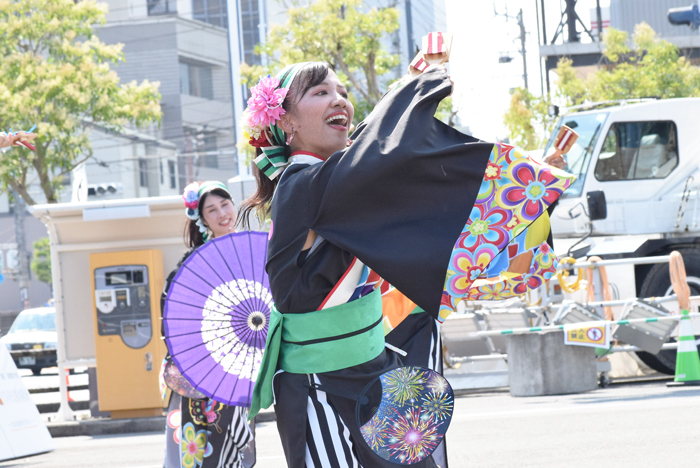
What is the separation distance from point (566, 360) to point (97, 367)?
191 inches

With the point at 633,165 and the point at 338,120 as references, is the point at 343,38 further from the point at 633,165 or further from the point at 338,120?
the point at 338,120

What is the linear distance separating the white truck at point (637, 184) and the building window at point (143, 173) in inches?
1118

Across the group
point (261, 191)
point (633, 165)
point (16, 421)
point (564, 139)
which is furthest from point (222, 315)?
point (633, 165)

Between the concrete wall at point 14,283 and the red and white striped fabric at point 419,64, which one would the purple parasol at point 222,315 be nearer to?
the red and white striped fabric at point 419,64

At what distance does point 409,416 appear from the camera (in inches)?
93.7

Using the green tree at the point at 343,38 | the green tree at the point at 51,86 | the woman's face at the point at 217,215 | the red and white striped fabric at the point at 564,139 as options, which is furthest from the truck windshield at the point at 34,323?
the red and white striped fabric at the point at 564,139

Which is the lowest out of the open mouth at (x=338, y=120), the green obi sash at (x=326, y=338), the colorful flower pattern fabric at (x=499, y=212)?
the green obi sash at (x=326, y=338)

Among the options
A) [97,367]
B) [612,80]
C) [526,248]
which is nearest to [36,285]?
[612,80]

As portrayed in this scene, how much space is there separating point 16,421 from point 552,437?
15.2ft

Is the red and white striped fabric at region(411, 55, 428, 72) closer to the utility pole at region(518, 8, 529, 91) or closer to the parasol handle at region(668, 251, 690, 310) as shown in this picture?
the parasol handle at region(668, 251, 690, 310)

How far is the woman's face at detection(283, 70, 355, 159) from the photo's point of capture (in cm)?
254

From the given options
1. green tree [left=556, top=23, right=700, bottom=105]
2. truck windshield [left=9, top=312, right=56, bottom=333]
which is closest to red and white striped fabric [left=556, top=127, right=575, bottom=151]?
truck windshield [left=9, top=312, right=56, bottom=333]

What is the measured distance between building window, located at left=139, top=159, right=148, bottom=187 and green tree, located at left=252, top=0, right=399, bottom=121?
19786 mm

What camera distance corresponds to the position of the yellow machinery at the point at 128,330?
9.73 metres
